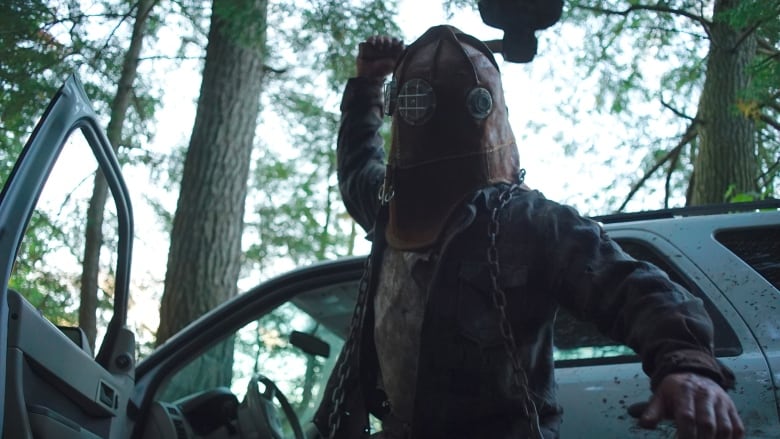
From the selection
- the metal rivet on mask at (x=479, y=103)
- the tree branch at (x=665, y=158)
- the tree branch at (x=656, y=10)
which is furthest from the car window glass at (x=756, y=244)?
the tree branch at (x=665, y=158)

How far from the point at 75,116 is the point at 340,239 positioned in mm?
16305

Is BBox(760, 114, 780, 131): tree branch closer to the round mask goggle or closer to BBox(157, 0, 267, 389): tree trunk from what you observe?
BBox(157, 0, 267, 389): tree trunk

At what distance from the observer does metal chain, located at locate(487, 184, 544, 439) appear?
2281 mm

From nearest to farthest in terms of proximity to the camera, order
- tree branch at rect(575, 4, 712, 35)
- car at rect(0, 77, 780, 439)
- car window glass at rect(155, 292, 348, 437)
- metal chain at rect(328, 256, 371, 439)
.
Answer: car at rect(0, 77, 780, 439) → metal chain at rect(328, 256, 371, 439) → car window glass at rect(155, 292, 348, 437) → tree branch at rect(575, 4, 712, 35)

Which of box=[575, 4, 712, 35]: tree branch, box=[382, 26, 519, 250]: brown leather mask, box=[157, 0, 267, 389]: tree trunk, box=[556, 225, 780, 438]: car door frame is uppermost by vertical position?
box=[575, 4, 712, 35]: tree branch

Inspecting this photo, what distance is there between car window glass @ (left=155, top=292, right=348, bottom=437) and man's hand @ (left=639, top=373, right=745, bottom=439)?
205cm

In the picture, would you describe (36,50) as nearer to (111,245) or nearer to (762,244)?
(111,245)

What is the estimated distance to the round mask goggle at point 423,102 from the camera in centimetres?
278

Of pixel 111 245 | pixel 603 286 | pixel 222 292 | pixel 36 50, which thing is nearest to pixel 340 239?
pixel 111 245

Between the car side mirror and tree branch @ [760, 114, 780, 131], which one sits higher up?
tree branch @ [760, 114, 780, 131]

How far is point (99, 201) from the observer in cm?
895

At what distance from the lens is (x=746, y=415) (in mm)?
2789

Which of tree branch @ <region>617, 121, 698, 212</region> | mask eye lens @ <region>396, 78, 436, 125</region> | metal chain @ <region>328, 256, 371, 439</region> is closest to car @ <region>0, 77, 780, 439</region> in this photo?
metal chain @ <region>328, 256, 371, 439</region>

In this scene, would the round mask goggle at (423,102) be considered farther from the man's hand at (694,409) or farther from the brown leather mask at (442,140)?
the man's hand at (694,409)
